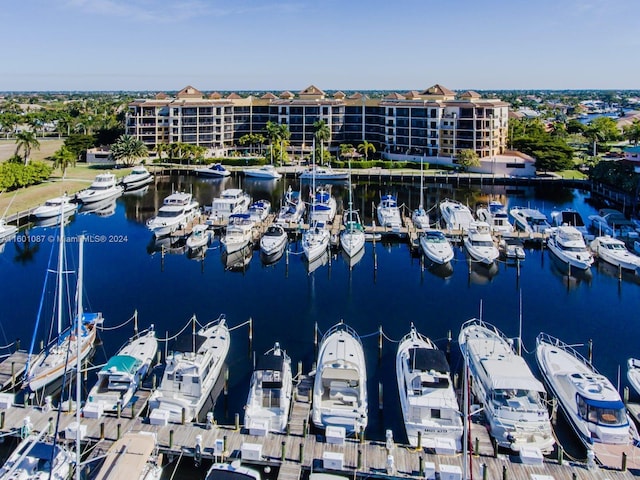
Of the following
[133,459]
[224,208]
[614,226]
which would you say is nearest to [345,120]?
[224,208]

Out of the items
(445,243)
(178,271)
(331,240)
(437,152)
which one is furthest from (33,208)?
(437,152)

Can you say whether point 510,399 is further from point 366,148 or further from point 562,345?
point 366,148

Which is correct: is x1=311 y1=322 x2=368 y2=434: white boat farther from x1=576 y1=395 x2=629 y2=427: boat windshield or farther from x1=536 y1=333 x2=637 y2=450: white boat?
x1=576 y1=395 x2=629 y2=427: boat windshield

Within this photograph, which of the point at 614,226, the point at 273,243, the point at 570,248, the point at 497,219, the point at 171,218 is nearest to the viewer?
the point at 570,248

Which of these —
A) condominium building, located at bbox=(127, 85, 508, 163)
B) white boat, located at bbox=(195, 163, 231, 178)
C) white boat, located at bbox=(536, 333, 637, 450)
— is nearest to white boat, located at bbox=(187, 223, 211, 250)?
white boat, located at bbox=(536, 333, 637, 450)

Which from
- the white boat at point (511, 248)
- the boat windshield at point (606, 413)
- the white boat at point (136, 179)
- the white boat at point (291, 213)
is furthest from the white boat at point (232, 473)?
the white boat at point (136, 179)

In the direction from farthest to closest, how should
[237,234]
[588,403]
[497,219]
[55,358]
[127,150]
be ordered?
1. [127,150]
2. [497,219]
3. [237,234]
4. [55,358]
5. [588,403]
